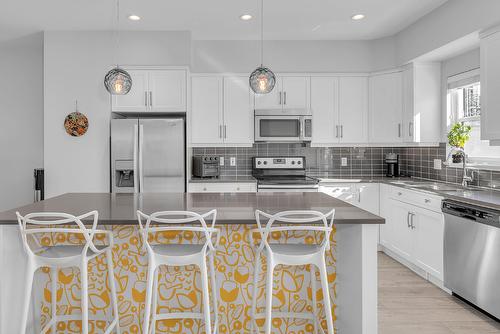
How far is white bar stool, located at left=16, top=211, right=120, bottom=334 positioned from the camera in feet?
6.78

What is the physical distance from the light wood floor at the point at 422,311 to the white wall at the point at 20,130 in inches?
184

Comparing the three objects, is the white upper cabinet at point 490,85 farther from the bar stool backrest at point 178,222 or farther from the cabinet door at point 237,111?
the cabinet door at point 237,111

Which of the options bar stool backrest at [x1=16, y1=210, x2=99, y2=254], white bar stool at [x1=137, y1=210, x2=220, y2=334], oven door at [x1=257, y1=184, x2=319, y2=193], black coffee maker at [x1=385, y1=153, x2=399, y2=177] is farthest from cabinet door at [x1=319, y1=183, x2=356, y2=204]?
bar stool backrest at [x1=16, y1=210, x2=99, y2=254]

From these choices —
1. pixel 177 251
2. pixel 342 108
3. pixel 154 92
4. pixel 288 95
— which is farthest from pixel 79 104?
pixel 342 108

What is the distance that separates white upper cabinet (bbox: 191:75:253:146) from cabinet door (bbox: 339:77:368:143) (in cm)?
118

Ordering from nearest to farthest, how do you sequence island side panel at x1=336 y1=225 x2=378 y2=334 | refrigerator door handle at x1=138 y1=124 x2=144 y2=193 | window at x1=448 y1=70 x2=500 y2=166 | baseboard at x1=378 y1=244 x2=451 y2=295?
island side panel at x1=336 y1=225 x2=378 y2=334 < baseboard at x1=378 y1=244 x2=451 y2=295 < window at x1=448 y1=70 x2=500 y2=166 < refrigerator door handle at x1=138 y1=124 x2=144 y2=193

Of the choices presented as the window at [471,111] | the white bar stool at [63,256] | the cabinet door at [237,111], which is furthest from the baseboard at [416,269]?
the white bar stool at [63,256]

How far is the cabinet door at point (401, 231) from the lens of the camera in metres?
4.09

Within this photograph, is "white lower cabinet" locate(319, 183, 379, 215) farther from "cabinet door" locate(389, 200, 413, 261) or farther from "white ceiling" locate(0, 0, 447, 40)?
"white ceiling" locate(0, 0, 447, 40)

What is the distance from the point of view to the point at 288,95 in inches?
199

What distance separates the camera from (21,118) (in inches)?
211

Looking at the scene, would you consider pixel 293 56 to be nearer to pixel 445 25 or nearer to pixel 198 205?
pixel 445 25

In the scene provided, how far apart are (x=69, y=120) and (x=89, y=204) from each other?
210cm

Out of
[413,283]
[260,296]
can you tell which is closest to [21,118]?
[260,296]
